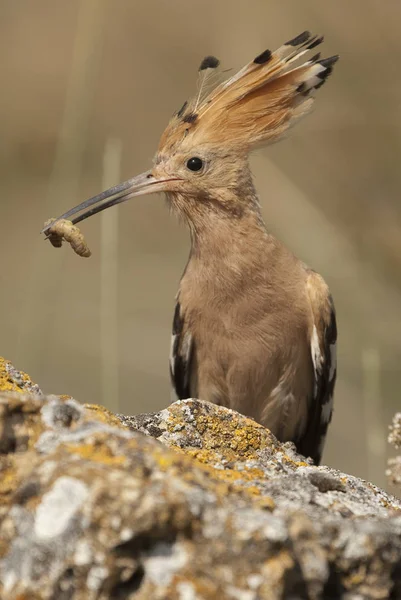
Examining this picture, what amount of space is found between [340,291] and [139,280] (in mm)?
1616

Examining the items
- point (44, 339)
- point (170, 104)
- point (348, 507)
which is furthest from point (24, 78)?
point (348, 507)

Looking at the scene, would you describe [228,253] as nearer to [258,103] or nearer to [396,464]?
[258,103]

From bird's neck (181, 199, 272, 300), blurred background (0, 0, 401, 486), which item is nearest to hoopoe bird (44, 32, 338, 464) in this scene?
bird's neck (181, 199, 272, 300)

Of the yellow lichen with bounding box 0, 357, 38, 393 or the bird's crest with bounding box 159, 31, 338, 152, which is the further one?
the bird's crest with bounding box 159, 31, 338, 152

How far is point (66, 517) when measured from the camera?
1.45 m

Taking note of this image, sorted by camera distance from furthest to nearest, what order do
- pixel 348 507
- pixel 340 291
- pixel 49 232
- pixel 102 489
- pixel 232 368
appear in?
pixel 340 291 < pixel 232 368 < pixel 49 232 < pixel 348 507 < pixel 102 489

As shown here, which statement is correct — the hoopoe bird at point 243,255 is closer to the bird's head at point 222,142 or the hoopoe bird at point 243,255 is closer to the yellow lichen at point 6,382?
the bird's head at point 222,142

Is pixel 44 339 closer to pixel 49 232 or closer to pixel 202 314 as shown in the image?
pixel 202 314

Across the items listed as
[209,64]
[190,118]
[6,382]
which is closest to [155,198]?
[209,64]

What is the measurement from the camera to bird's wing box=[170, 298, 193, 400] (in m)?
3.91

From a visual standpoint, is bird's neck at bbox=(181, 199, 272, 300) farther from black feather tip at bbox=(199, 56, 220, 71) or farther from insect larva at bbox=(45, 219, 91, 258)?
insect larva at bbox=(45, 219, 91, 258)

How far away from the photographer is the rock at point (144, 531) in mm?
1419

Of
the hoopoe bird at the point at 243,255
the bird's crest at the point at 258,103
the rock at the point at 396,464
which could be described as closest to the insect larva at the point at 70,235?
the hoopoe bird at the point at 243,255

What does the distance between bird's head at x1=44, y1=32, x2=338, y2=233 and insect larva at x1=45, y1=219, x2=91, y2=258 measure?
554 mm
